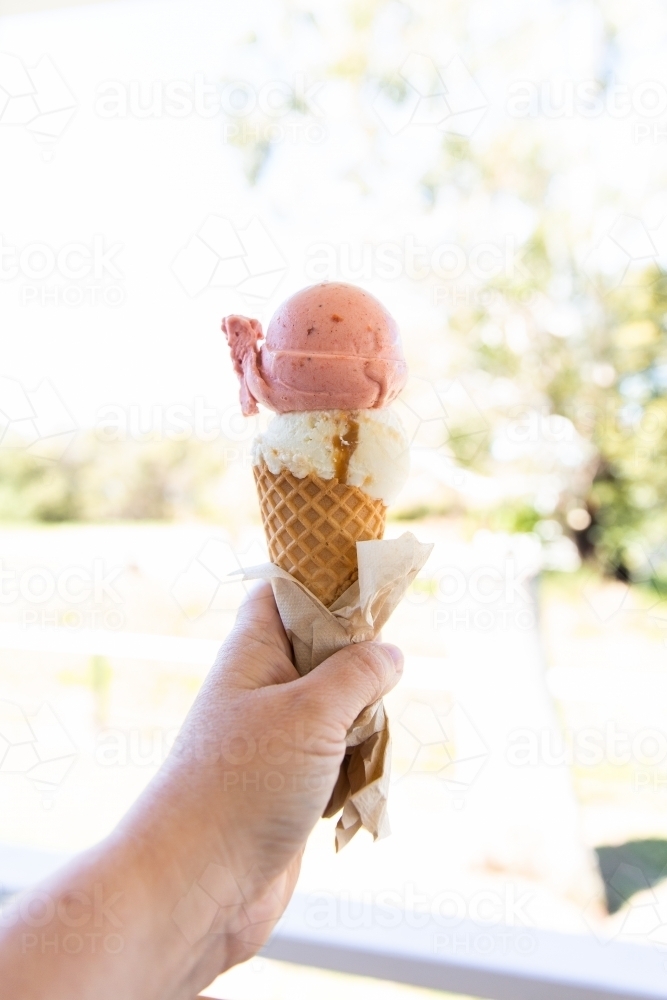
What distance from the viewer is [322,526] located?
89 cm

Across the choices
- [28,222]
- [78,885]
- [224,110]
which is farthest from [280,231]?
[78,885]

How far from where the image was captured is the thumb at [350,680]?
2.55ft

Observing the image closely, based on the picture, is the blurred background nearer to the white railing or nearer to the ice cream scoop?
the white railing

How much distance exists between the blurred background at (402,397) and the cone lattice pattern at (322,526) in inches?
15.4

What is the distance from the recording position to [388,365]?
2.85 feet

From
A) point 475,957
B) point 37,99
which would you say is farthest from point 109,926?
point 37,99

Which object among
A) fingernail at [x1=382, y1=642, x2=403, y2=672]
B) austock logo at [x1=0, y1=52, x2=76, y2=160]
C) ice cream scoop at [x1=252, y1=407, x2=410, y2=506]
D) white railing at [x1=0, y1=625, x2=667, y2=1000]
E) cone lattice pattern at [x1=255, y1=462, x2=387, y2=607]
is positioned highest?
austock logo at [x1=0, y1=52, x2=76, y2=160]

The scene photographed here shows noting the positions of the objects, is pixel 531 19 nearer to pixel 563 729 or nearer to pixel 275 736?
pixel 563 729

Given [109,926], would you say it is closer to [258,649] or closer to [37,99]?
[258,649]

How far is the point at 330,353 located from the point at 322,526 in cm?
22

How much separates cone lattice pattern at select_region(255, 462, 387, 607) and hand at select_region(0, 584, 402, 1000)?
10 centimetres

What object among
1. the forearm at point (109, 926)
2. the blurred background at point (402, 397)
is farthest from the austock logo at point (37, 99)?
the forearm at point (109, 926)

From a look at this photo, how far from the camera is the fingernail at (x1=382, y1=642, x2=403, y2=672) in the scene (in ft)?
2.90

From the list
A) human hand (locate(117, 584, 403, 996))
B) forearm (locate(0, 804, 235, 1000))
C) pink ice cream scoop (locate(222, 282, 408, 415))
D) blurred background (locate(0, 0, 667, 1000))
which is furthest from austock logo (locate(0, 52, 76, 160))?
forearm (locate(0, 804, 235, 1000))
